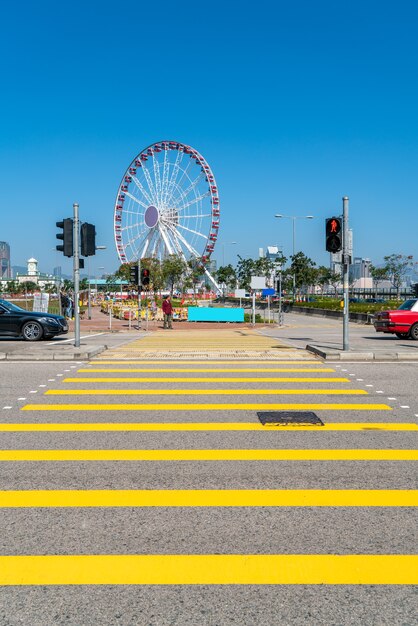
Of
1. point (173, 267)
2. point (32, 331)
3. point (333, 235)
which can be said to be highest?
point (173, 267)

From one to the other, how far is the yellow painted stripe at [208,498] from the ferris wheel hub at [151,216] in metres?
64.4

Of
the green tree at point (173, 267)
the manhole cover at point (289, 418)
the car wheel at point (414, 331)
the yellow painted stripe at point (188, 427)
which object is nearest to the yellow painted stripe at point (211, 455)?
the yellow painted stripe at point (188, 427)

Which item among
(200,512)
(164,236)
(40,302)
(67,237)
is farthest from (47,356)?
(164,236)

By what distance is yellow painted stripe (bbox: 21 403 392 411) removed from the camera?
8.97 m

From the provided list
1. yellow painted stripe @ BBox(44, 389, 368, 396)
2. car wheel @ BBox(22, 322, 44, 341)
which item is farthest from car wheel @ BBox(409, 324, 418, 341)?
yellow painted stripe @ BBox(44, 389, 368, 396)

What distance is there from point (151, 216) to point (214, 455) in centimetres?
6442

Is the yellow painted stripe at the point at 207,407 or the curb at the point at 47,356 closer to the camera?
the yellow painted stripe at the point at 207,407

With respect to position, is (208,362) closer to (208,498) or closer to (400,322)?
(208,498)

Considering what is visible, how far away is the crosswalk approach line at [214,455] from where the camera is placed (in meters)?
6.43

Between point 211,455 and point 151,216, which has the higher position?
point 151,216

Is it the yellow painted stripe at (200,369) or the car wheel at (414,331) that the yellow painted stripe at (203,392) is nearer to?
the yellow painted stripe at (200,369)

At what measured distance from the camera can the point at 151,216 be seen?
69.6 metres

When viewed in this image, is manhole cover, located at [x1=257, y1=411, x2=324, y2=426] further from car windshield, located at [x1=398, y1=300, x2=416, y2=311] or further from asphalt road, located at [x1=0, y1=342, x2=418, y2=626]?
car windshield, located at [x1=398, y1=300, x2=416, y2=311]

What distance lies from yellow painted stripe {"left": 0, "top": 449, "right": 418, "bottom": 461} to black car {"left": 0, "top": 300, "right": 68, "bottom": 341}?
14.0m
